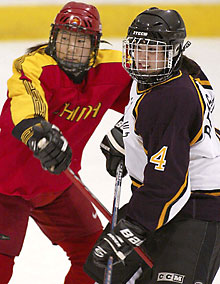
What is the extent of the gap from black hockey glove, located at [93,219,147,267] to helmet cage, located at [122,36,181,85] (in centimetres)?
38

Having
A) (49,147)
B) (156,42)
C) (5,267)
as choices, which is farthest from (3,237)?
(156,42)

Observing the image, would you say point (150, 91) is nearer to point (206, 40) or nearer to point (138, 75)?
point (138, 75)

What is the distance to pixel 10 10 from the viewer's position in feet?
15.9

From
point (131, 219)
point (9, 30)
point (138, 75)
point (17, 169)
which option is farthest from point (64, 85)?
point (9, 30)

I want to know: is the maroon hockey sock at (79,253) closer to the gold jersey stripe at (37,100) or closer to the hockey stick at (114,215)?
the hockey stick at (114,215)

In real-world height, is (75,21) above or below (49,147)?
above

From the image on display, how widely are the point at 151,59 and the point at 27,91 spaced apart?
495 mm

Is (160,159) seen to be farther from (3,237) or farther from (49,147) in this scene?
(3,237)

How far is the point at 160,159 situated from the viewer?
1.62m

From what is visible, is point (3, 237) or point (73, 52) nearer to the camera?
point (73, 52)

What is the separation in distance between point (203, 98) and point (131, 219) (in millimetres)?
367

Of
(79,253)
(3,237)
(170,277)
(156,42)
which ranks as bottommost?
(79,253)

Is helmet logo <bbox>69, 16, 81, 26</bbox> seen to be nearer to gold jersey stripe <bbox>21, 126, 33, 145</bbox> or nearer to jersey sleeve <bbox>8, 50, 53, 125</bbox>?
jersey sleeve <bbox>8, 50, 53, 125</bbox>

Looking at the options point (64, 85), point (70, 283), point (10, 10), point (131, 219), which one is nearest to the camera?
point (131, 219)
